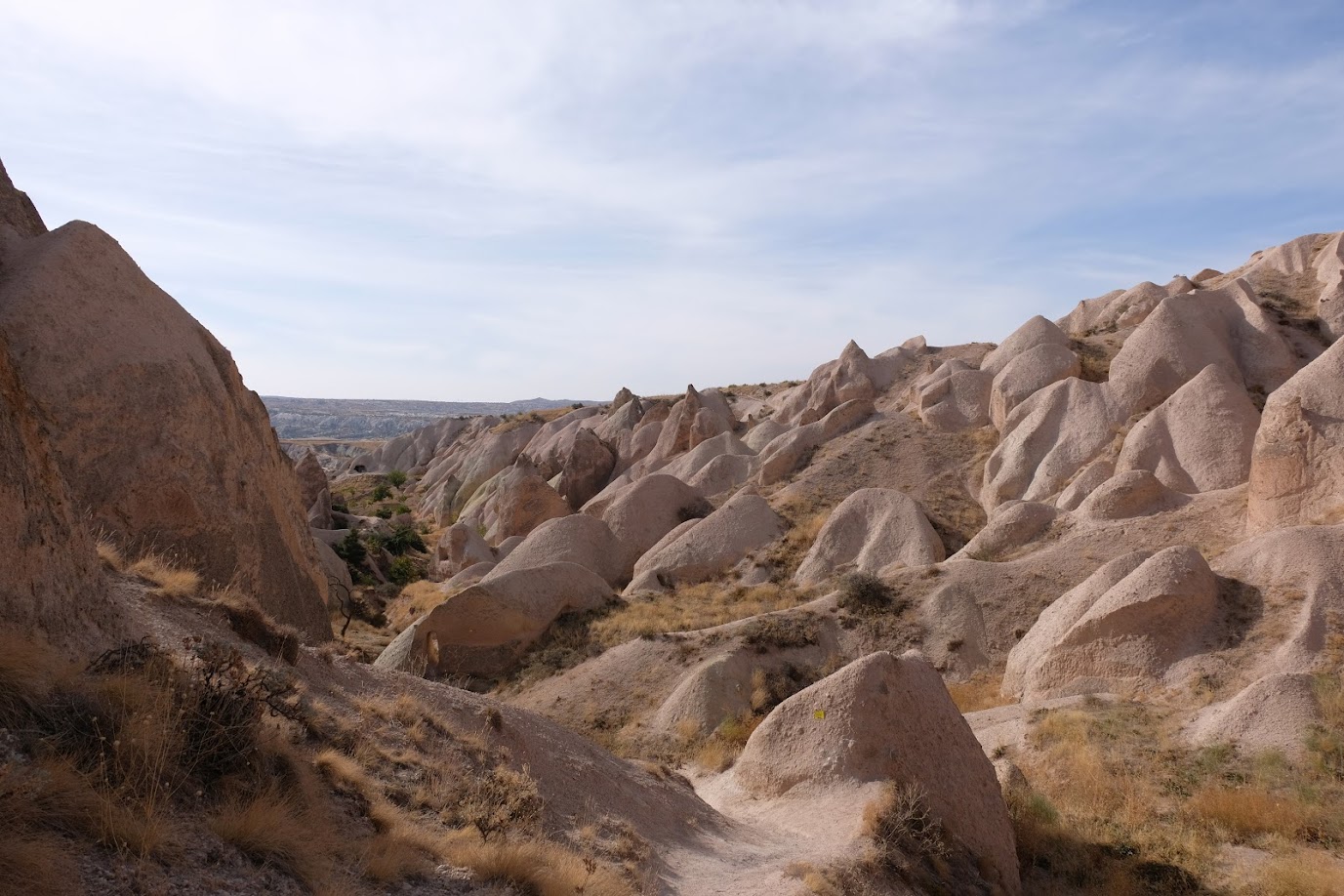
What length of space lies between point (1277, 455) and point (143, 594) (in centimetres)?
1981

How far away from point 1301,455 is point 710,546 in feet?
48.3

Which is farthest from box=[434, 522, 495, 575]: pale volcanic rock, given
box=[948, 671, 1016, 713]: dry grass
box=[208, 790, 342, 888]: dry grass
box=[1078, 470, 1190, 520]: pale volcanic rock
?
box=[208, 790, 342, 888]: dry grass

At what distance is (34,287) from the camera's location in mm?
11047

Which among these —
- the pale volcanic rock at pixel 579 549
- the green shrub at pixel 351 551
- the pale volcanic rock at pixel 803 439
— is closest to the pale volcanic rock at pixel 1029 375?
the pale volcanic rock at pixel 803 439

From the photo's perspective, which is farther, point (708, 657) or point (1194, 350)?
point (1194, 350)

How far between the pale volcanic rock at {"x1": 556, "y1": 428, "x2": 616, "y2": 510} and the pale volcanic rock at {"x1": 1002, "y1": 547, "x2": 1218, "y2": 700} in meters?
28.4

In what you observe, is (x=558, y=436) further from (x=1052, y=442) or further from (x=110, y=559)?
(x=110, y=559)

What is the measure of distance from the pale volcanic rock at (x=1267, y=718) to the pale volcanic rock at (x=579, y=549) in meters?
18.4

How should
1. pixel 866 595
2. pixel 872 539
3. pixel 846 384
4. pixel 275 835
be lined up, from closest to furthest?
1. pixel 275 835
2. pixel 866 595
3. pixel 872 539
4. pixel 846 384

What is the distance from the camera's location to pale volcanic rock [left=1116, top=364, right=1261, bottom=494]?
2339cm

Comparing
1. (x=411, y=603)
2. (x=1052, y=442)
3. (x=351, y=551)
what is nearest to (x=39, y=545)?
(x=411, y=603)

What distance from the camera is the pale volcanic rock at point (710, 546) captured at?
90.5 ft

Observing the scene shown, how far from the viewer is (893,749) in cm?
1060

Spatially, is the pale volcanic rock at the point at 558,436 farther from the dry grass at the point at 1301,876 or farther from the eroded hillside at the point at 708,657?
the dry grass at the point at 1301,876
